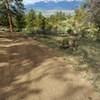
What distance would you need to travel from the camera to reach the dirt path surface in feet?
31.3

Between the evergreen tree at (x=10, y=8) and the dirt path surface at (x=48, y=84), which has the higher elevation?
the evergreen tree at (x=10, y=8)

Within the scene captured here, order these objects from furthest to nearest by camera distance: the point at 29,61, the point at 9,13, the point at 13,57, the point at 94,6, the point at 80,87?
the point at 9,13 < the point at 94,6 < the point at 13,57 < the point at 29,61 < the point at 80,87

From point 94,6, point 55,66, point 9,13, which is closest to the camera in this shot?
point 55,66

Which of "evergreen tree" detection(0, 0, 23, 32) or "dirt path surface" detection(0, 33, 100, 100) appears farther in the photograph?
"evergreen tree" detection(0, 0, 23, 32)

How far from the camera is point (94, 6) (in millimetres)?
26547

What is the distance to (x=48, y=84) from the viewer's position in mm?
10875

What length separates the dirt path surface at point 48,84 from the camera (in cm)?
953

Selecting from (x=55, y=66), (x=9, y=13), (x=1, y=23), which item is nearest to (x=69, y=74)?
(x=55, y=66)

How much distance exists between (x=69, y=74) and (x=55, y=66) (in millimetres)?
1571

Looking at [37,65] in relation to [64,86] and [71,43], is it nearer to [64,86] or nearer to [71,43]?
[64,86]

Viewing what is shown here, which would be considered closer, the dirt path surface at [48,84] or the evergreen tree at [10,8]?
the dirt path surface at [48,84]

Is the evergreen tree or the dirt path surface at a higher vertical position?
the evergreen tree

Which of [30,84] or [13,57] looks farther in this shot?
[13,57]

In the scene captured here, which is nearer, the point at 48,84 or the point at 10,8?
the point at 48,84
